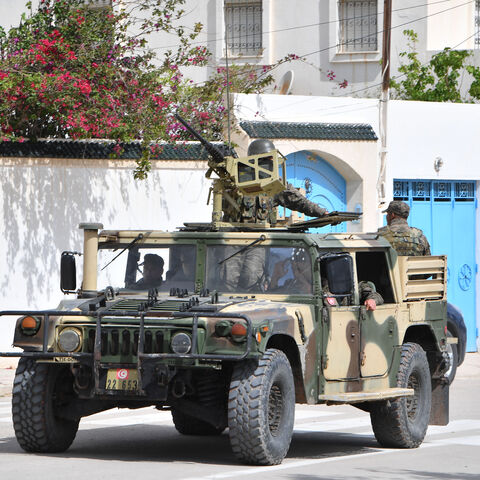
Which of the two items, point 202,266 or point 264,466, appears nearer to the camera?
point 264,466

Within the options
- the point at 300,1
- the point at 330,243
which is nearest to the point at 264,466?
the point at 330,243

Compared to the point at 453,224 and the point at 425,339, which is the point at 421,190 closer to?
the point at 453,224

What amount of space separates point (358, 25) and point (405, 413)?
1761 centimetres

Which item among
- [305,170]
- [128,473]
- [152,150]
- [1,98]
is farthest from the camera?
[305,170]

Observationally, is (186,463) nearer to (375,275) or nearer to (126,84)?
(375,275)

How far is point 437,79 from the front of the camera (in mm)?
→ 26984

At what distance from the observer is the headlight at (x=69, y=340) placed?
9.84 m

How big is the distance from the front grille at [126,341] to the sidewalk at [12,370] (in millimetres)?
6254

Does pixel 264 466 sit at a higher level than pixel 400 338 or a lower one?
lower

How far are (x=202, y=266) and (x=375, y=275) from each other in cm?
203

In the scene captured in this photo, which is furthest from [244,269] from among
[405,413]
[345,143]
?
[345,143]

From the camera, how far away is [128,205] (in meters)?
19.1

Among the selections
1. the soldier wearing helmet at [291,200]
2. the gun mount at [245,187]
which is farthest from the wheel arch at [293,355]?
the soldier wearing helmet at [291,200]

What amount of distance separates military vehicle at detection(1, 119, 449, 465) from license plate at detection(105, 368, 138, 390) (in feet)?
0.04
